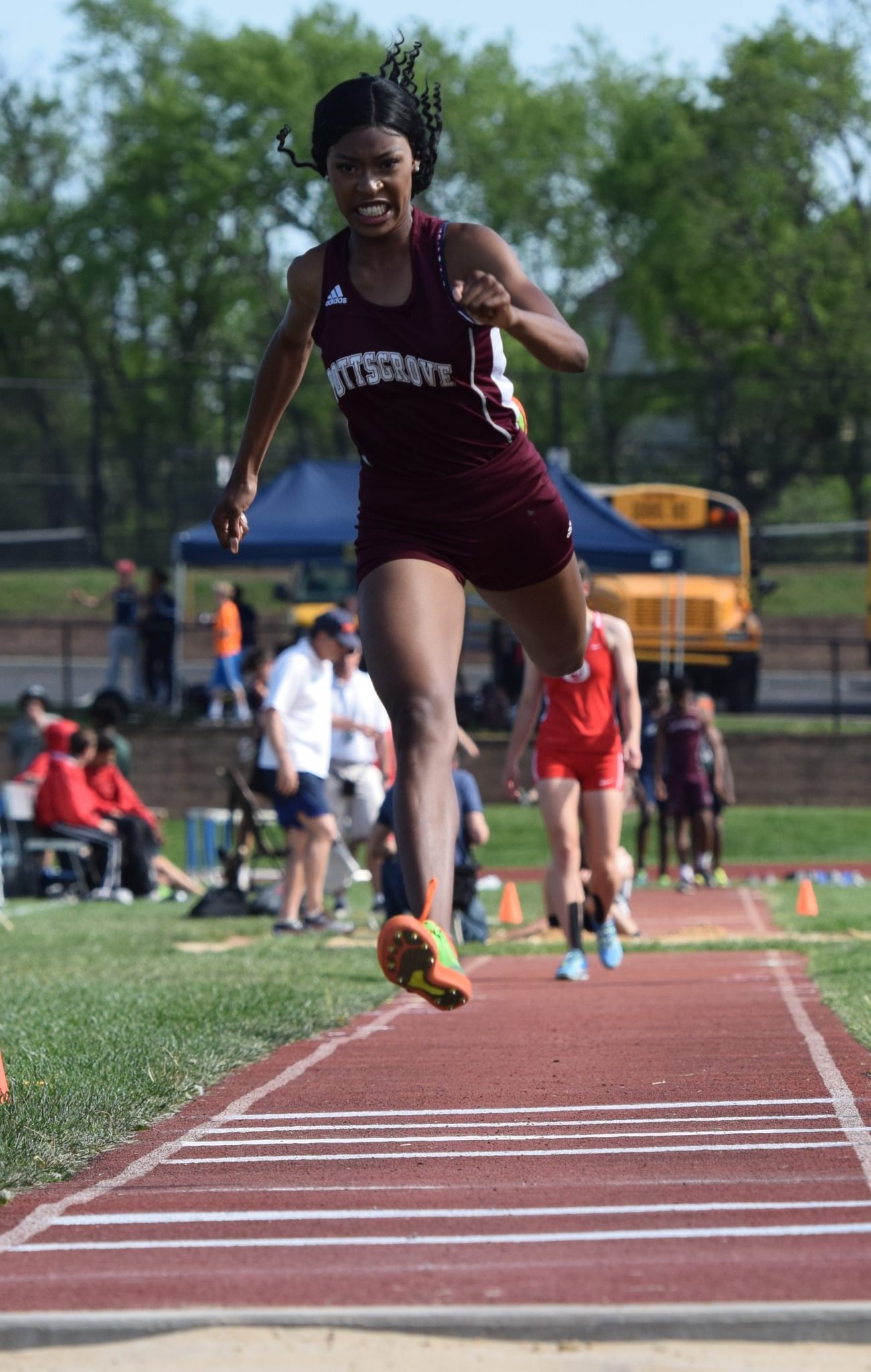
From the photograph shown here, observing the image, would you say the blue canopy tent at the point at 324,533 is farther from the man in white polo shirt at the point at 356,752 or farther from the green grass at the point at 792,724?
the man in white polo shirt at the point at 356,752

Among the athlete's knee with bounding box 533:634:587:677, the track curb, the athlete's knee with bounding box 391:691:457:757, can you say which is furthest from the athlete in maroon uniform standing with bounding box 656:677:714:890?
the track curb

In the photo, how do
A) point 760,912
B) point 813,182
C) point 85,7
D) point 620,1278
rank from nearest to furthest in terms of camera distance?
point 620,1278 < point 760,912 < point 813,182 < point 85,7

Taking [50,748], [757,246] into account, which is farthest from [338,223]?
[50,748]

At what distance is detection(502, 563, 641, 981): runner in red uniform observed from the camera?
8945 millimetres

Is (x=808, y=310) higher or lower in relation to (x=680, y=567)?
higher

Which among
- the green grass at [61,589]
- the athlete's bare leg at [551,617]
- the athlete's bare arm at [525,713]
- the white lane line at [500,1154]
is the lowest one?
the white lane line at [500,1154]

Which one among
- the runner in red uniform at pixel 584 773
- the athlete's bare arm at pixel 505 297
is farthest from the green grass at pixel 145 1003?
the athlete's bare arm at pixel 505 297

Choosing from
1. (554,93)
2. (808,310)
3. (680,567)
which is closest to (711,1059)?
(680,567)

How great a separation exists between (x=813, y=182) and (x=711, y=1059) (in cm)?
4668

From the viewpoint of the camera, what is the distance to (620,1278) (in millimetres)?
3041

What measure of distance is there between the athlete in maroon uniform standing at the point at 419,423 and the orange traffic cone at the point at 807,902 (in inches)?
388

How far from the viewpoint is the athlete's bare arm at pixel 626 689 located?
8.95 meters

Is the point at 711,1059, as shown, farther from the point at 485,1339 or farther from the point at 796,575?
the point at 796,575

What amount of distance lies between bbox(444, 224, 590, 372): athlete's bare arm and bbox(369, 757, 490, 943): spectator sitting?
741 centimetres
